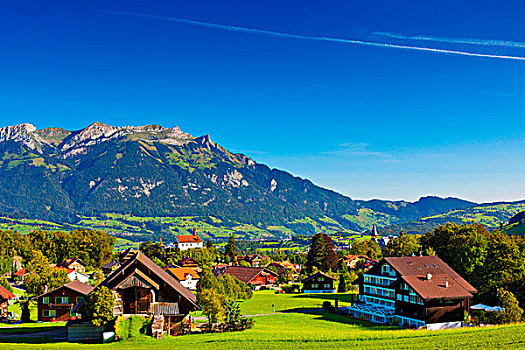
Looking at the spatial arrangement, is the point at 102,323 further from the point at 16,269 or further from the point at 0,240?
the point at 0,240

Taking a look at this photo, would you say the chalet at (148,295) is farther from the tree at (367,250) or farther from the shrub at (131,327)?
the tree at (367,250)

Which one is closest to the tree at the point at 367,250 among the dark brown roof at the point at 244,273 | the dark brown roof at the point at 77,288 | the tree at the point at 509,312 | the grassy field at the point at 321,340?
the dark brown roof at the point at 244,273

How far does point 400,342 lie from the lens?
130 ft

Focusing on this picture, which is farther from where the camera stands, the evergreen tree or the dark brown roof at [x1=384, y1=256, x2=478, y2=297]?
the evergreen tree


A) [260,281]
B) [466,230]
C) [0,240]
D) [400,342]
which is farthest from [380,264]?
[0,240]

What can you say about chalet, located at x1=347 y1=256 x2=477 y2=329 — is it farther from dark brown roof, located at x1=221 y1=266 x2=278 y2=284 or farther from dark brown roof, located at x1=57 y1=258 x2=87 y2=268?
dark brown roof, located at x1=57 y1=258 x2=87 y2=268

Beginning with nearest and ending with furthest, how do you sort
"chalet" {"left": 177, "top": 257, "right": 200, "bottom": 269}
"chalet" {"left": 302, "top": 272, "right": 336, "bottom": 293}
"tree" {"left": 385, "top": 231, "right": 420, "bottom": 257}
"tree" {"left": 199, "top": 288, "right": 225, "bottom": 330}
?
"tree" {"left": 199, "top": 288, "right": 225, "bottom": 330} → "tree" {"left": 385, "top": 231, "right": 420, "bottom": 257} → "chalet" {"left": 302, "top": 272, "right": 336, "bottom": 293} → "chalet" {"left": 177, "top": 257, "right": 200, "bottom": 269}

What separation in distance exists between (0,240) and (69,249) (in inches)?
891

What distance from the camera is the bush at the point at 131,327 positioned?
136 ft

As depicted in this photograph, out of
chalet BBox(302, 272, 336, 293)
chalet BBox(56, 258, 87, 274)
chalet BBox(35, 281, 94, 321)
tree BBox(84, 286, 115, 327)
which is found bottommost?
chalet BBox(302, 272, 336, 293)

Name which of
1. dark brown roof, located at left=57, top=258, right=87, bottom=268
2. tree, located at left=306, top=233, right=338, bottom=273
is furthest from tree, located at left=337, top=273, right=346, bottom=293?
dark brown roof, located at left=57, top=258, right=87, bottom=268

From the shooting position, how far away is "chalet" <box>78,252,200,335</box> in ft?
145

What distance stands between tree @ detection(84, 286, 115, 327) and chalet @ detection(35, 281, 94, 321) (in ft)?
73.0

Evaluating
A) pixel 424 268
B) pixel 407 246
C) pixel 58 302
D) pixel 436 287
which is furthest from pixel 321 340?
pixel 407 246
